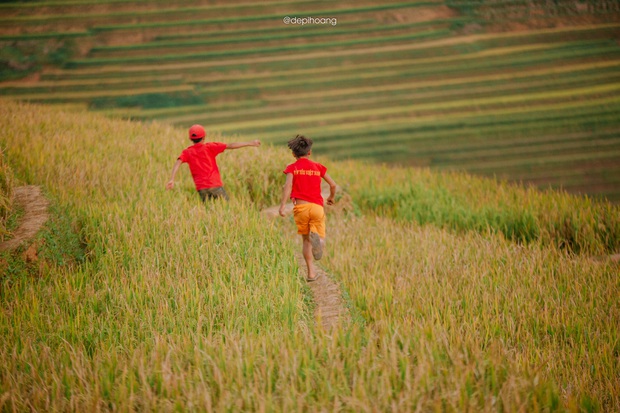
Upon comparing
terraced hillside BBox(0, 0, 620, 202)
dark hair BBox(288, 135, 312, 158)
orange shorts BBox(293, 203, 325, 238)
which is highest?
terraced hillside BBox(0, 0, 620, 202)

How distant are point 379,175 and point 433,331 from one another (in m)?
3.74

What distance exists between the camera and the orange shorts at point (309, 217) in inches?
105

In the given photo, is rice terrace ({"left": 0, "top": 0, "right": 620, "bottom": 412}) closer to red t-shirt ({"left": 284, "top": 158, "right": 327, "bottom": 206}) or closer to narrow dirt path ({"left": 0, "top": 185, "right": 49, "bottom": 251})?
narrow dirt path ({"left": 0, "top": 185, "right": 49, "bottom": 251})

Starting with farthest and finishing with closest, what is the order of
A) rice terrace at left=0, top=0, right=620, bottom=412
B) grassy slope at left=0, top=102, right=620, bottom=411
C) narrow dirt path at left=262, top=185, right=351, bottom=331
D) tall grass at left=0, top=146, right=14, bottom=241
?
tall grass at left=0, top=146, right=14, bottom=241 < narrow dirt path at left=262, top=185, right=351, bottom=331 < rice terrace at left=0, top=0, right=620, bottom=412 < grassy slope at left=0, top=102, right=620, bottom=411

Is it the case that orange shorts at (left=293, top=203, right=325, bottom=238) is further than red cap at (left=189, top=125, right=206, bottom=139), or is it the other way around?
red cap at (left=189, top=125, right=206, bottom=139)

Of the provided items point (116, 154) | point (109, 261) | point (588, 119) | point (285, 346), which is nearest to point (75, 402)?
point (285, 346)

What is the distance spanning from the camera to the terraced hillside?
19.7ft

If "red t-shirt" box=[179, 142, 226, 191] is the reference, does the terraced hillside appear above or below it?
above

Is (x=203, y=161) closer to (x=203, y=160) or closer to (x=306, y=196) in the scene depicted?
(x=203, y=160)

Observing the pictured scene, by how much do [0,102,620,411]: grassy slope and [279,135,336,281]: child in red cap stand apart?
192 millimetres

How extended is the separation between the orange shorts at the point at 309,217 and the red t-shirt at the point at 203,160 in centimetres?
113

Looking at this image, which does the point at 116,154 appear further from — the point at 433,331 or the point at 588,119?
the point at 588,119
